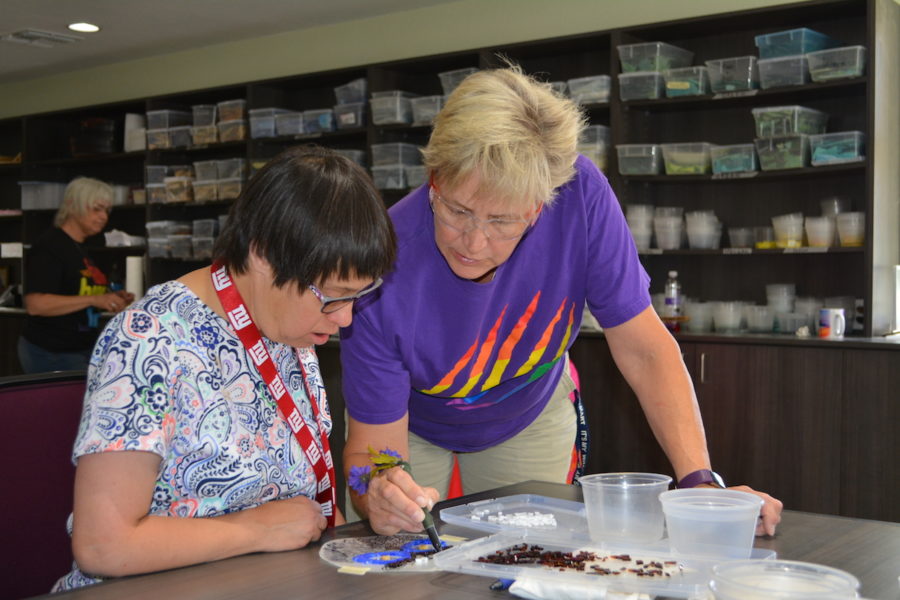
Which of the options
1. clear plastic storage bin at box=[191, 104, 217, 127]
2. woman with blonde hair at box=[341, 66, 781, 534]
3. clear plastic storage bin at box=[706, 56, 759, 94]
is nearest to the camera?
woman with blonde hair at box=[341, 66, 781, 534]

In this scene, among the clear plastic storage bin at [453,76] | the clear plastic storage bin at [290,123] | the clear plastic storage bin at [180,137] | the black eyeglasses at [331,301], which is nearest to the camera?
the black eyeglasses at [331,301]

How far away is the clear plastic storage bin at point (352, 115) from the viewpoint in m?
5.62

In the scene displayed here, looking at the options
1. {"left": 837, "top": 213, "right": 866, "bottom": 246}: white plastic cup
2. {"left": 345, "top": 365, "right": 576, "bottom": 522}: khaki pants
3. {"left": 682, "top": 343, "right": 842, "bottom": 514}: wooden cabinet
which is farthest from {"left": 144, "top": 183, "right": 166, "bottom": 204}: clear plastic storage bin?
{"left": 345, "top": 365, "right": 576, "bottom": 522}: khaki pants

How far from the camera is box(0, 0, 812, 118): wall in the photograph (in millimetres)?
Answer: 5031

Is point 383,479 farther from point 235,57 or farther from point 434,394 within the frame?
point 235,57

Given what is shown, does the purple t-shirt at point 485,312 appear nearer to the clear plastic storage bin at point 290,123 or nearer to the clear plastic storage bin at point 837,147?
the clear plastic storage bin at point 837,147

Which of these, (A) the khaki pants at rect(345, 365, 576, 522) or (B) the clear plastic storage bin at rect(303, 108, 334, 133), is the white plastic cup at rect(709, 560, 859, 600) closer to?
(A) the khaki pants at rect(345, 365, 576, 522)

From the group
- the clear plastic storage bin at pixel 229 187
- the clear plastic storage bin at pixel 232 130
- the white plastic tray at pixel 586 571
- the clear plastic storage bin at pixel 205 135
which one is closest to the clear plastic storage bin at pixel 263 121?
the clear plastic storage bin at pixel 232 130

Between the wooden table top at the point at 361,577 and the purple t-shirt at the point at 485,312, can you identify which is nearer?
the wooden table top at the point at 361,577

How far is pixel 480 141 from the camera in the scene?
1.55m

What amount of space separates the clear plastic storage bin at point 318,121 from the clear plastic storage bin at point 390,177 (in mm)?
559

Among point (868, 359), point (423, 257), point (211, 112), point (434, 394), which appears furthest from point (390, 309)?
point (211, 112)

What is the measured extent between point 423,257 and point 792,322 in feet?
9.78

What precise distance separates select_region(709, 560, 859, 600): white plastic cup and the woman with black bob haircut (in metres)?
0.66
